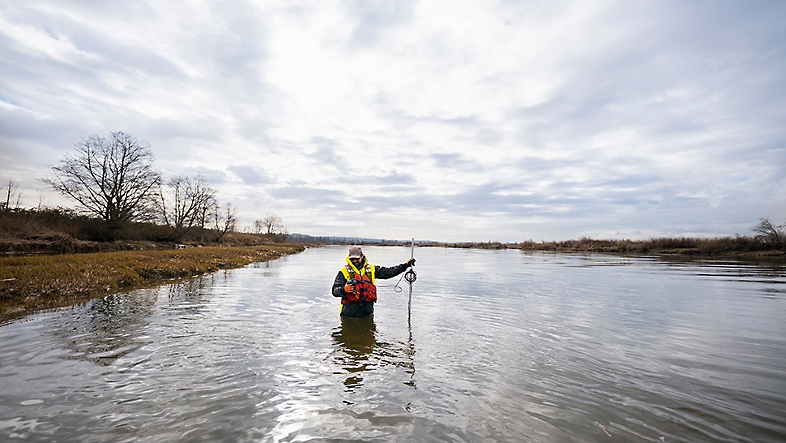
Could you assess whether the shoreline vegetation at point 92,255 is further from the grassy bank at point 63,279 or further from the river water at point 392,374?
the river water at point 392,374

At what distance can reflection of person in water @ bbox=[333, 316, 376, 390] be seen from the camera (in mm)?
7401

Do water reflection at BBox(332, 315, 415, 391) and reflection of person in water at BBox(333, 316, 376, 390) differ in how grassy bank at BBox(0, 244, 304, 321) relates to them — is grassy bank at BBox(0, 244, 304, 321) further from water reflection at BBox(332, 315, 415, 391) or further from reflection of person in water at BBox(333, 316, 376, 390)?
water reflection at BBox(332, 315, 415, 391)

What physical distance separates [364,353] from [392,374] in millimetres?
1532

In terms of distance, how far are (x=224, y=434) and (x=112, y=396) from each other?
2488 mm

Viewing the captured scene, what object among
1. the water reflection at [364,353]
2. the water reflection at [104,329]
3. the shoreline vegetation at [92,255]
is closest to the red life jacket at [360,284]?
the water reflection at [364,353]

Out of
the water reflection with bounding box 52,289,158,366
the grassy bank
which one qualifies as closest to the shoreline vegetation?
the grassy bank

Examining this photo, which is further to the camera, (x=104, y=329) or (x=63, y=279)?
(x=63, y=279)

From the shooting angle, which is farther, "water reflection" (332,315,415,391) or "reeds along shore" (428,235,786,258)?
"reeds along shore" (428,235,786,258)

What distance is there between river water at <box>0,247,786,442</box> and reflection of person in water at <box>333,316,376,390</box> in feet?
0.20

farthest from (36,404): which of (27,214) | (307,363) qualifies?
(27,214)

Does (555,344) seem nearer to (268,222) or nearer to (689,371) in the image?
(689,371)

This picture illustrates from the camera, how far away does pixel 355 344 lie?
31.3 ft

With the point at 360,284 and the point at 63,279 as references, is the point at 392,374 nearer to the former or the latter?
the point at 360,284

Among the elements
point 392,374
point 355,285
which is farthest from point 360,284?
point 392,374
